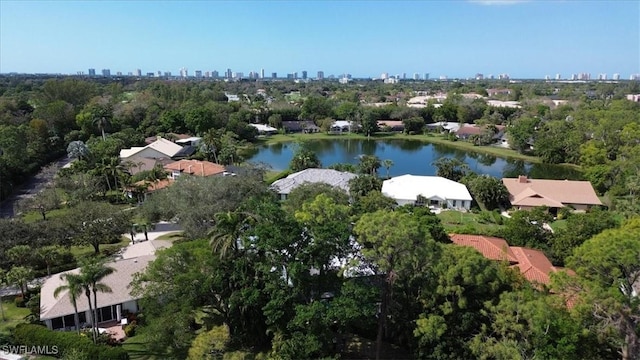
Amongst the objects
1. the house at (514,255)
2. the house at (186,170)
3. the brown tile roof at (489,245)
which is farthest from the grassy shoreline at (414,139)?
the house at (514,255)

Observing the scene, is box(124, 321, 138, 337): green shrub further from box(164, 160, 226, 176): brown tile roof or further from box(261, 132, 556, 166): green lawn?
box(261, 132, 556, 166): green lawn

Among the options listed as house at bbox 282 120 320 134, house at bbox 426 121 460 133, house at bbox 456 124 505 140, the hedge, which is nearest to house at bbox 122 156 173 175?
the hedge

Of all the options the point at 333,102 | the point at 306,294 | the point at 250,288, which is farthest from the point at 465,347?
the point at 333,102

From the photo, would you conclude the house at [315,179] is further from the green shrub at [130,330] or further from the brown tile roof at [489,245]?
the green shrub at [130,330]

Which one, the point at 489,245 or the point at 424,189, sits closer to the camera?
the point at 489,245

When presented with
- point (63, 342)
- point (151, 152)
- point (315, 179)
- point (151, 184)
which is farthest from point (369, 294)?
point (151, 152)

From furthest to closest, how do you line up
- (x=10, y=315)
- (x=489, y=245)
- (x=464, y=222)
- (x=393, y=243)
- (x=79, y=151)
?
(x=79, y=151) < (x=464, y=222) < (x=489, y=245) < (x=10, y=315) < (x=393, y=243)

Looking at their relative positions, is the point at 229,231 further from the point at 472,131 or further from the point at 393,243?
the point at 472,131

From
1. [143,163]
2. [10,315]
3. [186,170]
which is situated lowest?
[10,315]
